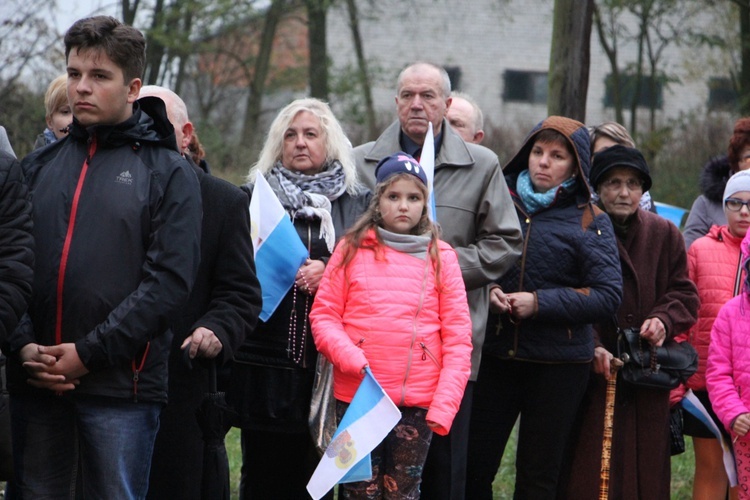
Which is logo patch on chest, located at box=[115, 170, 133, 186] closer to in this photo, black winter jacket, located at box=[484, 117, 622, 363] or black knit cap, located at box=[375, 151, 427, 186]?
black knit cap, located at box=[375, 151, 427, 186]

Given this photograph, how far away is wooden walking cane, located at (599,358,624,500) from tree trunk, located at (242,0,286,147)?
17051mm

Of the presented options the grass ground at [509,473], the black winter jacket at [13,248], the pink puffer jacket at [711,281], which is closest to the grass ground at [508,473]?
the grass ground at [509,473]

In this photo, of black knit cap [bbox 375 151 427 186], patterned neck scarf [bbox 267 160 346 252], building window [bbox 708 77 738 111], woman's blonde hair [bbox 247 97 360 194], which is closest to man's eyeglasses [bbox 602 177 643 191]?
black knit cap [bbox 375 151 427 186]

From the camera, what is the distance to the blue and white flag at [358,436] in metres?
4.48

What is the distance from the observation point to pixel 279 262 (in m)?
5.00

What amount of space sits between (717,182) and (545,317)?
6.64 feet

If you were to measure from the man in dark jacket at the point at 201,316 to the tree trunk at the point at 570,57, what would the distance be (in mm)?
4209

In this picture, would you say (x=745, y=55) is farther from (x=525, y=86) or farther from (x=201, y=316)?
(x=201, y=316)

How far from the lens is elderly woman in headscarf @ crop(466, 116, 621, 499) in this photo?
5.29m

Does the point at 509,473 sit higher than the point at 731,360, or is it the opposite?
the point at 731,360

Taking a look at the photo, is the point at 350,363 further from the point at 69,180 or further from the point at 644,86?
the point at 644,86

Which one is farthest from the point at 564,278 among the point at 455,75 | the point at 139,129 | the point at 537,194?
the point at 455,75

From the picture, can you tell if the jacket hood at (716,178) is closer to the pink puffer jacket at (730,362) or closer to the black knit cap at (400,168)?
the pink puffer jacket at (730,362)

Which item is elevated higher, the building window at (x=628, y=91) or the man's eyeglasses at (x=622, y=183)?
the building window at (x=628, y=91)
